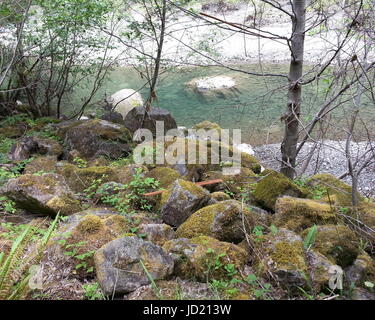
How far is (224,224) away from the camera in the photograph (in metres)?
2.94

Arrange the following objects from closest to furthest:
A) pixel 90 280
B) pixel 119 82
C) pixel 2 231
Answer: pixel 90 280 → pixel 2 231 → pixel 119 82

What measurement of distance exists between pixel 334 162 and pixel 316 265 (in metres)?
6.97

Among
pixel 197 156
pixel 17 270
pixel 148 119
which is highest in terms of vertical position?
pixel 148 119

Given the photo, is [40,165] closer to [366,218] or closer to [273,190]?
[273,190]

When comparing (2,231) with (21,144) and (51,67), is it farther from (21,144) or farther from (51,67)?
(51,67)

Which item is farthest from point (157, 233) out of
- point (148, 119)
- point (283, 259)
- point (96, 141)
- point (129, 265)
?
point (148, 119)

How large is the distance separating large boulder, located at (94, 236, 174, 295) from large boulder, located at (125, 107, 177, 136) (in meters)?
5.37

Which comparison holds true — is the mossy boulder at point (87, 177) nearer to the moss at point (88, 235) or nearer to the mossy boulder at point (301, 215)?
the moss at point (88, 235)

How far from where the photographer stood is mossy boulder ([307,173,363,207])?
370 centimetres

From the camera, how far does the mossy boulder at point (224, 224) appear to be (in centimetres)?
292

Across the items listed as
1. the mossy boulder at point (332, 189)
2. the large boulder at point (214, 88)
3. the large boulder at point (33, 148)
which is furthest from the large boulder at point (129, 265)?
the large boulder at point (214, 88)

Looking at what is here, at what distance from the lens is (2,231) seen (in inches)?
127

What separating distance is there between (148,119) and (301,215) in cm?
509

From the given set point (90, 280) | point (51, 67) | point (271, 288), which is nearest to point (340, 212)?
point (271, 288)
